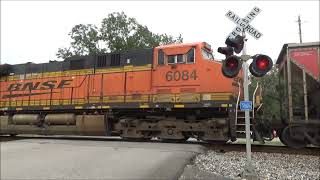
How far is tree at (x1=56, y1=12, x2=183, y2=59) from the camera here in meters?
37.7

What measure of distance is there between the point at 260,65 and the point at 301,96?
4.10m

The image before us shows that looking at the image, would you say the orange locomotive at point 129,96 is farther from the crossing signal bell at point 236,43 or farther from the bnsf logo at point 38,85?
the crossing signal bell at point 236,43

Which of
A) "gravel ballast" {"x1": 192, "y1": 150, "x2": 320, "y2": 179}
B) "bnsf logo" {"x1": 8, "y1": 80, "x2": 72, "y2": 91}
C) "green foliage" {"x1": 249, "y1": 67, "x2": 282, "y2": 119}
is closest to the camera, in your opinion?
"gravel ballast" {"x1": 192, "y1": 150, "x2": 320, "y2": 179}

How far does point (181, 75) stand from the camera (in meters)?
13.4

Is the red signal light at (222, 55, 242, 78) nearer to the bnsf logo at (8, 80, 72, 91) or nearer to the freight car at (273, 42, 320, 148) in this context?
the freight car at (273, 42, 320, 148)

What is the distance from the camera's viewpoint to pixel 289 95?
37.5 ft

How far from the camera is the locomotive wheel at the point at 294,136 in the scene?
11.1 m

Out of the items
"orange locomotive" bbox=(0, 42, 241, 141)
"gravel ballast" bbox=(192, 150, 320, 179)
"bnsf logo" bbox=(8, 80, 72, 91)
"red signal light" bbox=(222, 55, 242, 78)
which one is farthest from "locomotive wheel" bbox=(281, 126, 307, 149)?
"bnsf logo" bbox=(8, 80, 72, 91)

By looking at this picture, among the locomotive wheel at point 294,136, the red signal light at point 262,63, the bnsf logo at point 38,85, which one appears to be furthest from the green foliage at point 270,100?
the bnsf logo at point 38,85

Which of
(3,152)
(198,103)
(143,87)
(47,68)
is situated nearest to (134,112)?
(143,87)

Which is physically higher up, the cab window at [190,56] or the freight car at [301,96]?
the cab window at [190,56]

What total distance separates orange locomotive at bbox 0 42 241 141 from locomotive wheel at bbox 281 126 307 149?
1612mm

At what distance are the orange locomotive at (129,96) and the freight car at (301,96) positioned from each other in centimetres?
178

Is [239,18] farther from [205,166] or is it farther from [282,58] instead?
[282,58]
